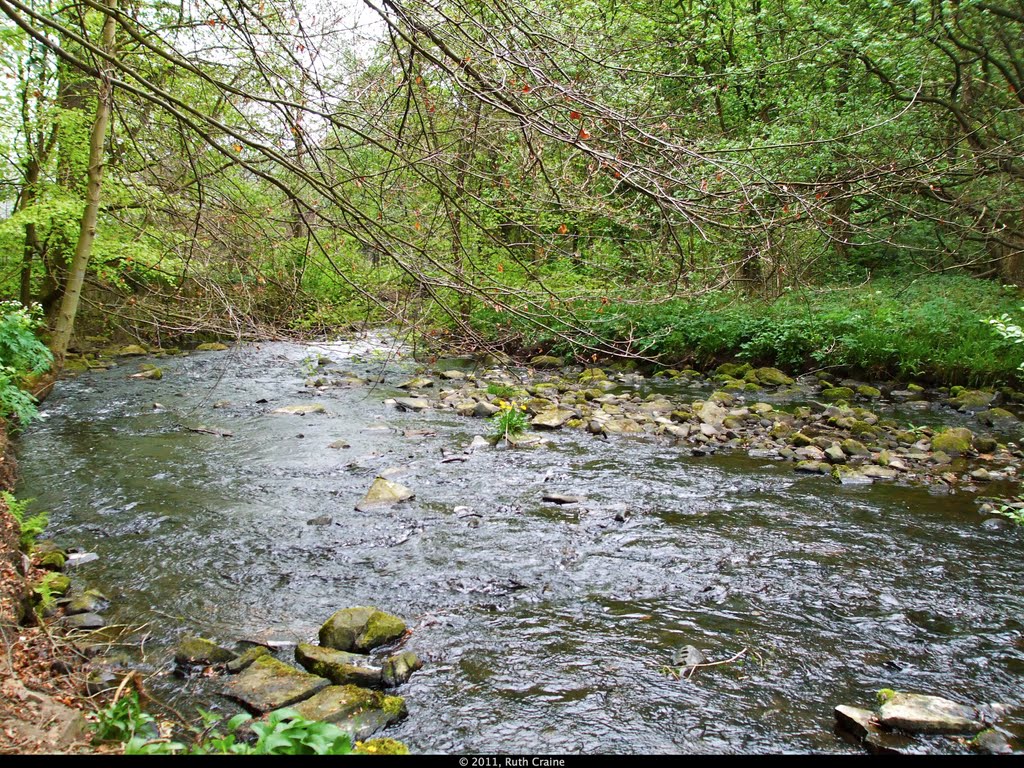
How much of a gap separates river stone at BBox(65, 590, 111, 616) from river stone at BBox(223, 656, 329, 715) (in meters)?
1.38

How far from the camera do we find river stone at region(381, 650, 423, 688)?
3.59m

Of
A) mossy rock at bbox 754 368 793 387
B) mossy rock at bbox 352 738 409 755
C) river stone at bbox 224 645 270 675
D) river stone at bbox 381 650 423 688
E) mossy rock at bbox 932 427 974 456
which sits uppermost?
mossy rock at bbox 754 368 793 387

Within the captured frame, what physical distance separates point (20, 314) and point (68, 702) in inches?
241

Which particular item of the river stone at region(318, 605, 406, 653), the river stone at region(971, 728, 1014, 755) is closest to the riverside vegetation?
the river stone at region(318, 605, 406, 653)

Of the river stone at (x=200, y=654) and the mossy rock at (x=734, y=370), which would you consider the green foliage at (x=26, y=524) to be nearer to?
the river stone at (x=200, y=654)

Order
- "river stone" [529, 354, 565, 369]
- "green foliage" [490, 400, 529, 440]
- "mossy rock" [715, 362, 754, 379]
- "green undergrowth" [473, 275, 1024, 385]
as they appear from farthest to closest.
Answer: "river stone" [529, 354, 565, 369]
"mossy rock" [715, 362, 754, 379]
"green undergrowth" [473, 275, 1024, 385]
"green foliage" [490, 400, 529, 440]

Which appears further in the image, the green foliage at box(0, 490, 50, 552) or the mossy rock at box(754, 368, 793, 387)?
the mossy rock at box(754, 368, 793, 387)

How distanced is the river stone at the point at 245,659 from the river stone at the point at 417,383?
9.22 m

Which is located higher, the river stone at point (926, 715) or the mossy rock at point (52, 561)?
the river stone at point (926, 715)

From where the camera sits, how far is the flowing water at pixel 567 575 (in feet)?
11.5

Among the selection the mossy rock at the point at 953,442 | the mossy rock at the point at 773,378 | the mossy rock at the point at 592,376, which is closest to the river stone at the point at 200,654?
the mossy rock at the point at 953,442

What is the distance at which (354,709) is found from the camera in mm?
3209

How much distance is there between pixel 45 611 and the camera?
13.1ft

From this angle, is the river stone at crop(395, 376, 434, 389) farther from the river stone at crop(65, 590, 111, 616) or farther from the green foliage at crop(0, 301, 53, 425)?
the river stone at crop(65, 590, 111, 616)
